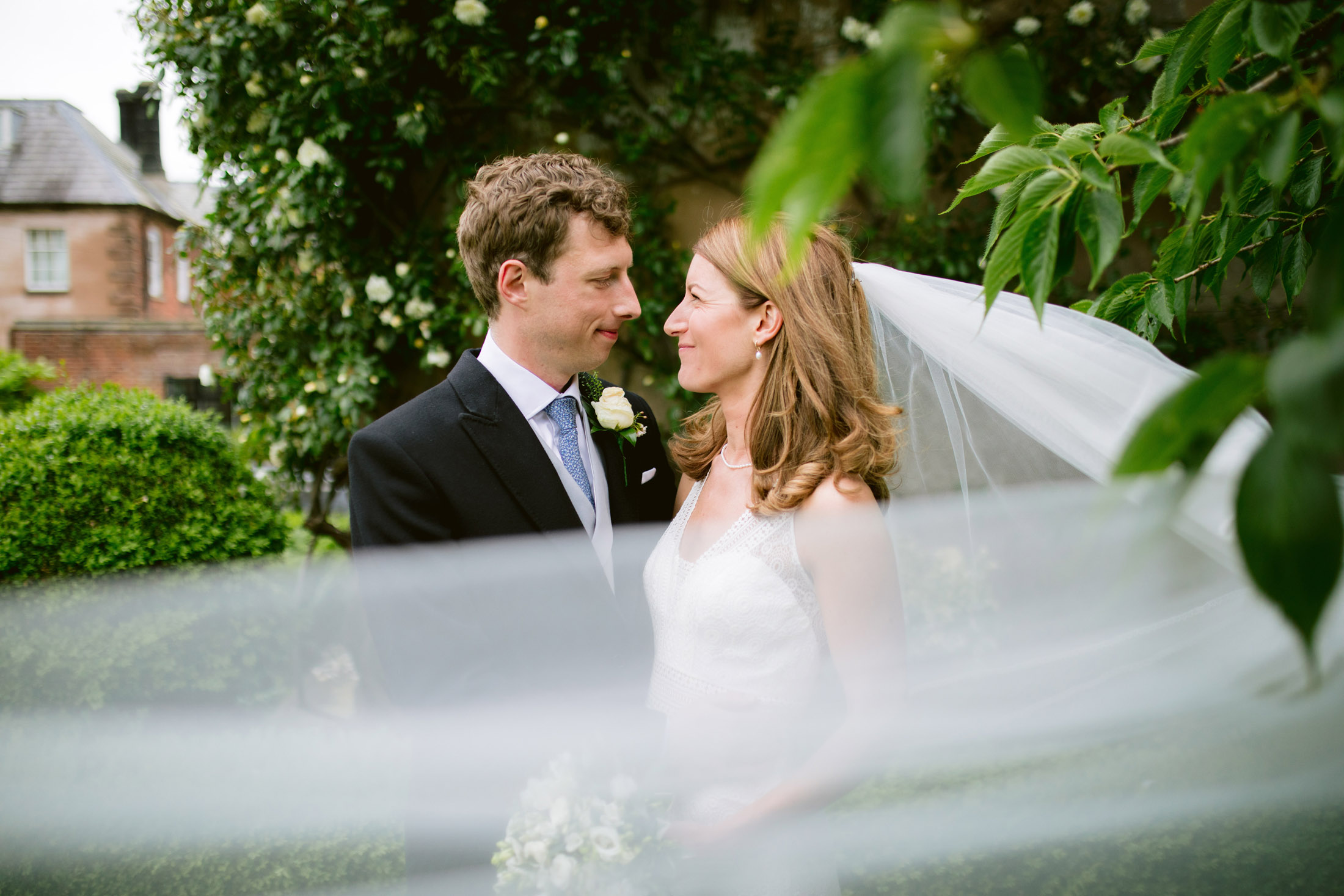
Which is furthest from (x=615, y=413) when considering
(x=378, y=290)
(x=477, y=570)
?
(x=378, y=290)

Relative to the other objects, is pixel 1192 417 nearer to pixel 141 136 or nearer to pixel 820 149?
pixel 820 149

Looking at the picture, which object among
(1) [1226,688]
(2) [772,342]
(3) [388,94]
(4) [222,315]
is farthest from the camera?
(4) [222,315]

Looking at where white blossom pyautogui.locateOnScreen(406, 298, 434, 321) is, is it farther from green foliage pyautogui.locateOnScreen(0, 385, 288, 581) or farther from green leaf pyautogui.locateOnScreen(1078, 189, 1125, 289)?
green leaf pyautogui.locateOnScreen(1078, 189, 1125, 289)

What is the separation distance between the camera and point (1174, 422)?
1.59 ft

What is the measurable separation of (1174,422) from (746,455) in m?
1.79

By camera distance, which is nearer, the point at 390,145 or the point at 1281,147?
the point at 1281,147

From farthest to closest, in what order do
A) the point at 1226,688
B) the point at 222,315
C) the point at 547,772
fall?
the point at 222,315, the point at 547,772, the point at 1226,688

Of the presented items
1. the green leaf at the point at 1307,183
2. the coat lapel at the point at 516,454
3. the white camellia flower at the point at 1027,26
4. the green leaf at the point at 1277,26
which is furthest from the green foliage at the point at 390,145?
the green leaf at the point at 1277,26

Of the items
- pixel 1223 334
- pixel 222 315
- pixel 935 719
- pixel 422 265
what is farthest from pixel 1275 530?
pixel 222 315

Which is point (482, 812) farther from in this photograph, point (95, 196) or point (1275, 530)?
point (95, 196)

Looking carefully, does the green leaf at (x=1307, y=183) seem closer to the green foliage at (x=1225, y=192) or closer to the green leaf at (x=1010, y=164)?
the green foliage at (x=1225, y=192)

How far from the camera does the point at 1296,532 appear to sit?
446 millimetres

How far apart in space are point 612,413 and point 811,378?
622 mm

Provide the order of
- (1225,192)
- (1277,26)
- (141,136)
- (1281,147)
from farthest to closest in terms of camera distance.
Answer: (141,136)
(1225,192)
(1277,26)
(1281,147)
